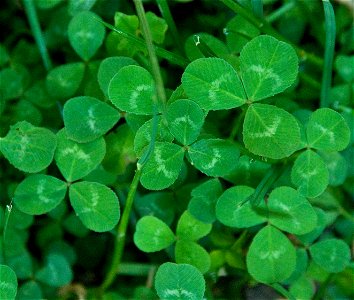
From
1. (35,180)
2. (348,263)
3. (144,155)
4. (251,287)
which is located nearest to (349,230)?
(348,263)

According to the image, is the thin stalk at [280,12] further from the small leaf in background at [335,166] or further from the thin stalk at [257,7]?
the small leaf in background at [335,166]

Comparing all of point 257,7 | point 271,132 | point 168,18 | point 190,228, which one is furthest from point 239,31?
point 190,228

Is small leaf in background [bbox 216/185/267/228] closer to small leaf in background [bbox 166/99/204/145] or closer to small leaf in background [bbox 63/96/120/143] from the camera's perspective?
small leaf in background [bbox 166/99/204/145]

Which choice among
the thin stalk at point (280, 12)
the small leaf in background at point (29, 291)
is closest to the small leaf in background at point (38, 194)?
the small leaf in background at point (29, 291)

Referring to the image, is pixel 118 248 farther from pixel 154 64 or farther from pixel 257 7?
pixel 257 7

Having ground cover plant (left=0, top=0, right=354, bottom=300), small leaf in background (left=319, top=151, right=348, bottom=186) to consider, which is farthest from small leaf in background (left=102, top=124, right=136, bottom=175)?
small leaf in background (left=319, top=151, right=348, bottom=186)

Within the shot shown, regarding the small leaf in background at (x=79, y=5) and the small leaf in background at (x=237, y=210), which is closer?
the small leaf in background at (x=237, y=210)

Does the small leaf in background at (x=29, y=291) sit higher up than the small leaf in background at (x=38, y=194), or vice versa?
the small leaf in background at (x=38, y=194)

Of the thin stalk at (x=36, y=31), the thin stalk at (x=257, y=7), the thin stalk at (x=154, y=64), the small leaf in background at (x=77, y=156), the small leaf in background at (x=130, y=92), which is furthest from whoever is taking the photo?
the thin stalk at (x=36, y=31)

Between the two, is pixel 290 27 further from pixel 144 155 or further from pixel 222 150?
pixel 144 155
